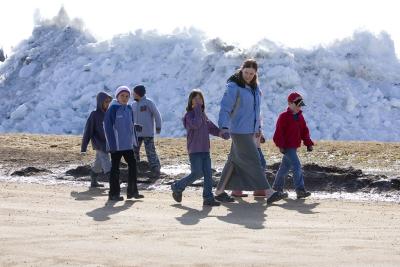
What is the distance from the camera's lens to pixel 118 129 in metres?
8.62

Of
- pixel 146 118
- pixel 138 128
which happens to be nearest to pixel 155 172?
pixel 138 128

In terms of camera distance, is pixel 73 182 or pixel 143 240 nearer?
pixel 143 240

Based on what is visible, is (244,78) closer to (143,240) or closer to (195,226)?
(195,226)

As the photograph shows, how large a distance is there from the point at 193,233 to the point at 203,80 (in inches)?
932

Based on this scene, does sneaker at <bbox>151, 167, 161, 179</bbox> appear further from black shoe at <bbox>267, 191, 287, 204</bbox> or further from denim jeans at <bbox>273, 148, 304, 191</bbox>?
black shoe at <bbox>267, 191, 287, 204</bbox>

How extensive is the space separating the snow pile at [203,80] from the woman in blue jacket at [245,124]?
17.5 m

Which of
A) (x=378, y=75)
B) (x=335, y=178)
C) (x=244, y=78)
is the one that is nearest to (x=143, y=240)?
(x=244, y=78)

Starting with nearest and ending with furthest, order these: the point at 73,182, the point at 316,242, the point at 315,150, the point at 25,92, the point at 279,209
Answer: the point at 316,242 < the point at 279,209 < the point at 73,182 < the point at 315,150 < the point at 25,92

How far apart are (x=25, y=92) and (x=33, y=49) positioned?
3.47 m

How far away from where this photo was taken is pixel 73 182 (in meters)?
10.7

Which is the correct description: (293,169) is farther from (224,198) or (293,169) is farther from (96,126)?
(96,126)

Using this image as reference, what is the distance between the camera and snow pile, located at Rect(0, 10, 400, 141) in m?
27.2

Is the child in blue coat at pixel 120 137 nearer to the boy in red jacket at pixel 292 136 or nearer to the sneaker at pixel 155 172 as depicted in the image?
the boy in red jacket at pixel 292 136

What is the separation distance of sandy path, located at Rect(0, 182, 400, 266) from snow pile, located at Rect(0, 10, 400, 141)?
59.6 feet
